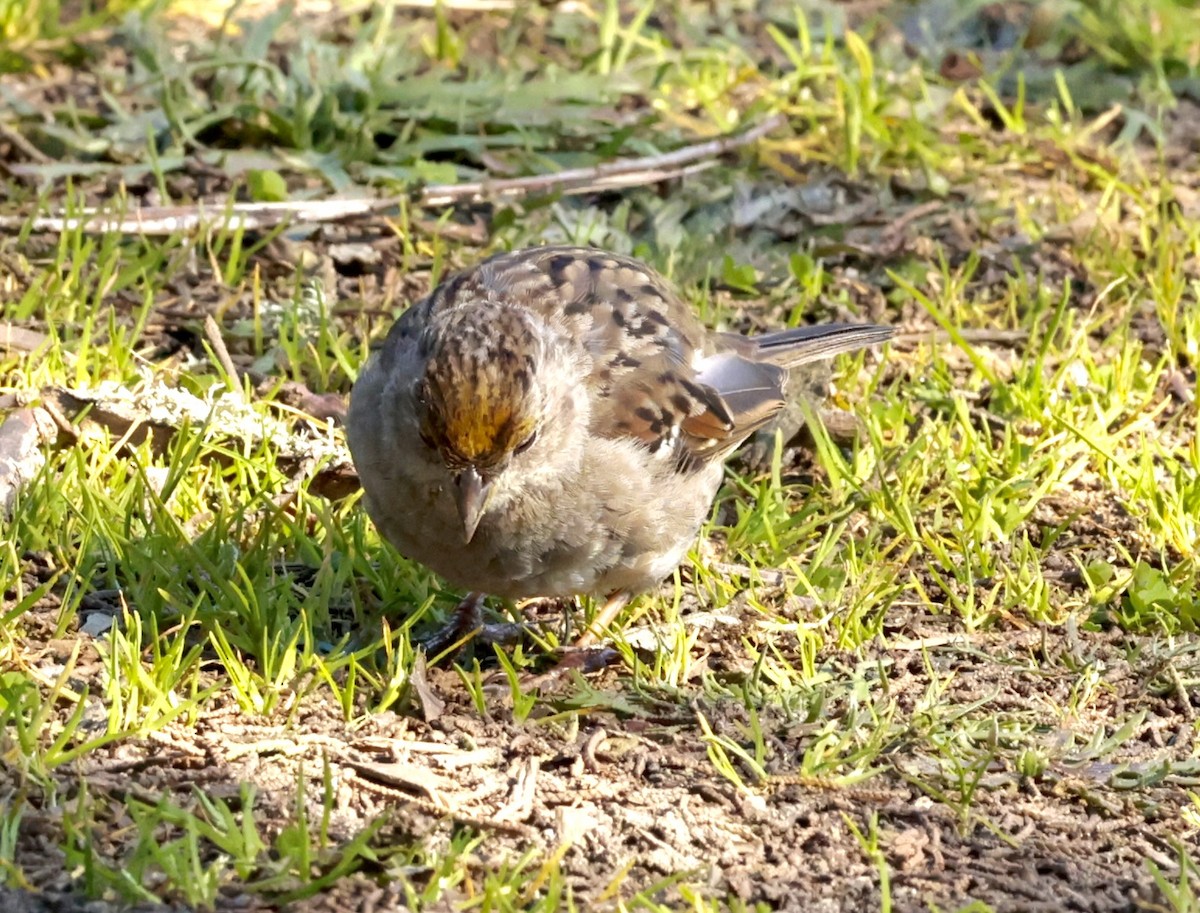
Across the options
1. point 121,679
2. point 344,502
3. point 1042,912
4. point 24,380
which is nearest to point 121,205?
point 24,380

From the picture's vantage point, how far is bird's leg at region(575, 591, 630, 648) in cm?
552

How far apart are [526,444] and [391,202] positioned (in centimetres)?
282

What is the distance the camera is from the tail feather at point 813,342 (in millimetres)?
6367

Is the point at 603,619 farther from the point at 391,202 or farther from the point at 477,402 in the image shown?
the point at 391,202

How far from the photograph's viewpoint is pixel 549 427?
5.11 m

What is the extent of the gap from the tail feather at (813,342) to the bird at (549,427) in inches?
12.3

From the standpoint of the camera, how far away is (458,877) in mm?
4062

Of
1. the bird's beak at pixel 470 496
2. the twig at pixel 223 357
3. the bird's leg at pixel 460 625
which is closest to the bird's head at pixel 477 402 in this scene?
the bird's beak at pixel 470 496

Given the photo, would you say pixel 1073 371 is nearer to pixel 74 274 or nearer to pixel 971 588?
pixel 971 588

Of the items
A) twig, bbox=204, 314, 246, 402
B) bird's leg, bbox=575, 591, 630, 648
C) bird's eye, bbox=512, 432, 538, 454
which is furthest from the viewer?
twig, bbox=204, 314, 246, 402

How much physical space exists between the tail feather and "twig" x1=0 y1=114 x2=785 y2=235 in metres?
1.69

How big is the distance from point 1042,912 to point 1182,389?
10.9 feet

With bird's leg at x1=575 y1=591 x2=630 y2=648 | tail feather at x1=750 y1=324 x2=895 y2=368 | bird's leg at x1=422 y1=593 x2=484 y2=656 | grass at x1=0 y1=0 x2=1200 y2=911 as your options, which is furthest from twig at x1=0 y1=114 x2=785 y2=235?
bird's leg at x1=575 y1=591 x2=630 y2=648

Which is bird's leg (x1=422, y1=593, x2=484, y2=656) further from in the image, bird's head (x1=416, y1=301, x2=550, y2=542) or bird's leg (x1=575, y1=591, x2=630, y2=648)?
bird's head (x1=416, y1=301, x2=550, y2=542)
